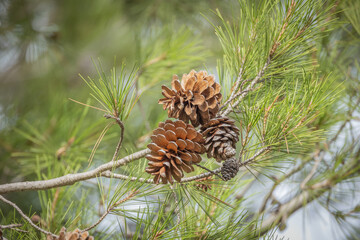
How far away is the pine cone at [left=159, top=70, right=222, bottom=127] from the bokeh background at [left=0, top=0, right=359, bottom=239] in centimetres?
8

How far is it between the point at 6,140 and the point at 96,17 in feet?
3.35

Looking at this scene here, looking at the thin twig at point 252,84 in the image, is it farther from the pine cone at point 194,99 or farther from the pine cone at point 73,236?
the pine cone at point 73,236

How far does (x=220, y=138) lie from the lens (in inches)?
17.8

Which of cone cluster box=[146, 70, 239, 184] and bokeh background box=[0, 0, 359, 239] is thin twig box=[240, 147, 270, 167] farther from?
bokeh background box=[0, 0, 359, 239]

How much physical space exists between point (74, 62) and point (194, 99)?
133 centimetres

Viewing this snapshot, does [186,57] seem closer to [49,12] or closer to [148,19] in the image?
[148,19]

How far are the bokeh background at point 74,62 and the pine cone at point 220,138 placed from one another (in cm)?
15

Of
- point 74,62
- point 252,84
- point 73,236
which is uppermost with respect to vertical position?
point 74,62

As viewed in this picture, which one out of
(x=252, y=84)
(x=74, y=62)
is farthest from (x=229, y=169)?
→ (x=74, y=62)

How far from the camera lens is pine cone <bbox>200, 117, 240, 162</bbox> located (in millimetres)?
452

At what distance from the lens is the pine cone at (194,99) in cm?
48

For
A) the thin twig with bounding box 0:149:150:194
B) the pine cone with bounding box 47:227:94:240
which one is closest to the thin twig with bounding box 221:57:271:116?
the thin twig with bounding box 0:149:150:194

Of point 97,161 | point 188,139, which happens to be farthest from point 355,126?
point 97,161

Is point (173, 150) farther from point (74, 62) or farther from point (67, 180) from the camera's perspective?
point (74, 62)
